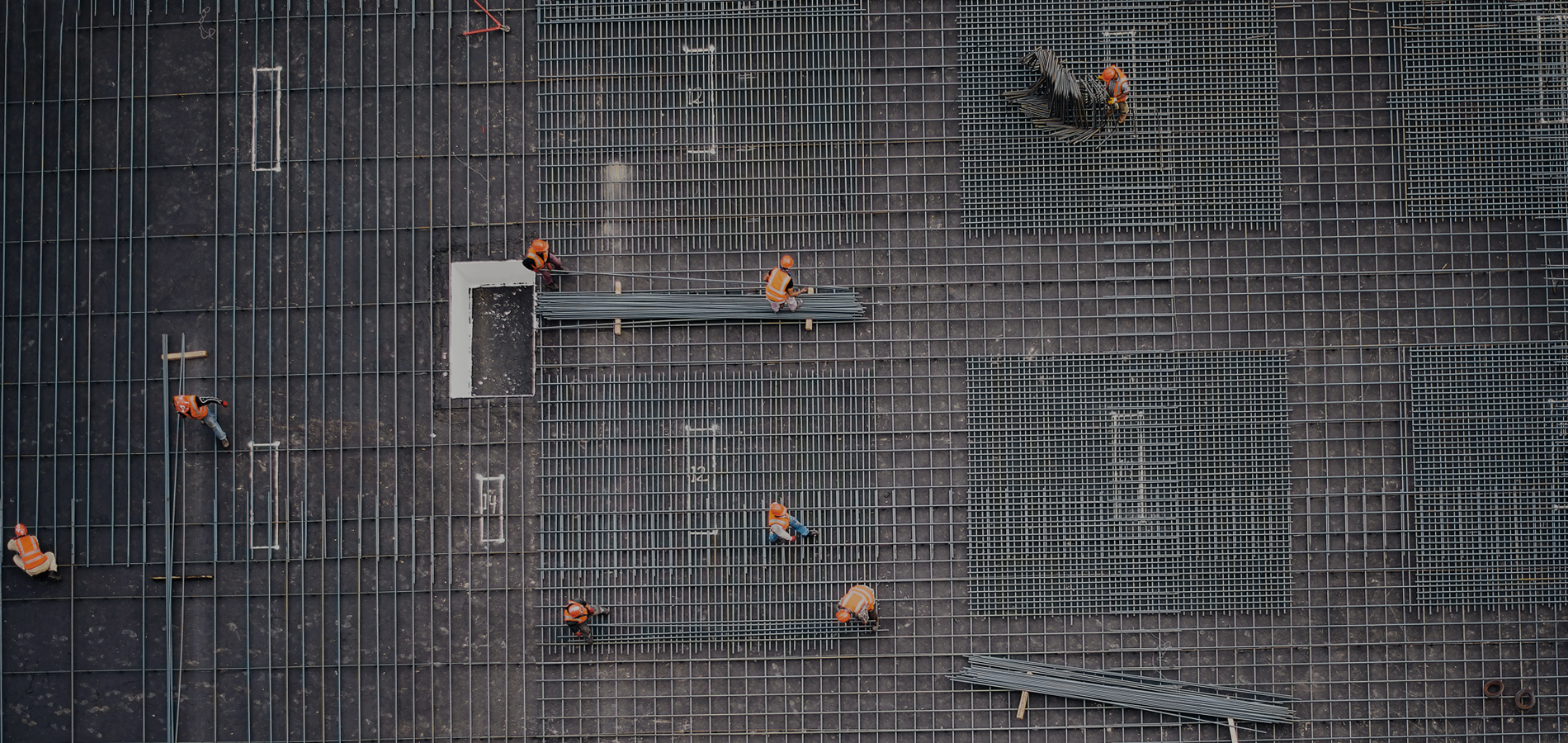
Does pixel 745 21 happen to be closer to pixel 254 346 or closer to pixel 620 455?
pixel 620 455

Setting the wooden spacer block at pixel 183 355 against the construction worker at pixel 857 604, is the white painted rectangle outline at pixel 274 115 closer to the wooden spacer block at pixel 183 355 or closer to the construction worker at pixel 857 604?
the wooden spacer block at pixel 183 355

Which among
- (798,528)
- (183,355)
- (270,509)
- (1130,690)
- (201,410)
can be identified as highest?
(183,355)

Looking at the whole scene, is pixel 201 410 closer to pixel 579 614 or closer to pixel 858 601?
pixel 579 614

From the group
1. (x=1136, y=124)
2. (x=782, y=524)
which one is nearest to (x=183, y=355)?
(x=782, y=524)

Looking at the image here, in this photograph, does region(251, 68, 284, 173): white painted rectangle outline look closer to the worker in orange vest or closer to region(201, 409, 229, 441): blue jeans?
region(201, 409, 229, 441): blue jeans

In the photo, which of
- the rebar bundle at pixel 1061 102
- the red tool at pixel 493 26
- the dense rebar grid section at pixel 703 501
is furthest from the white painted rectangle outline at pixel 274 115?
the rebar bundle at pixel 1061 102

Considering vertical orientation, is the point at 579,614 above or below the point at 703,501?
below
